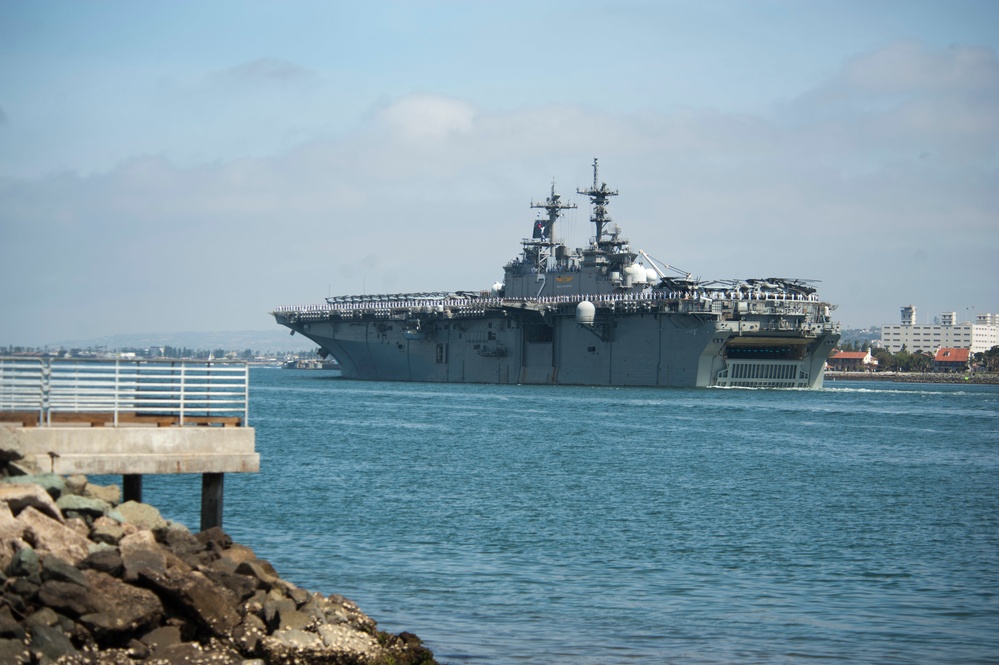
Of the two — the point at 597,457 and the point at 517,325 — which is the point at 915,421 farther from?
the point at 517,325

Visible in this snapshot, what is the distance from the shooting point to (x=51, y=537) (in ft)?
30.5

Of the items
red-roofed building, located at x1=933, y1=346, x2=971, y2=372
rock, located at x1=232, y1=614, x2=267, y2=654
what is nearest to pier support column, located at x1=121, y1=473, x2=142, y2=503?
rock, located at x1=232, y1=614, x2=267, y2=654

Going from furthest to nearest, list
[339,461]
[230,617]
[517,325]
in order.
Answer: [517,325]
[339,461]
[230,617]

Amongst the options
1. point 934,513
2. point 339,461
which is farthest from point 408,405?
point 934,513

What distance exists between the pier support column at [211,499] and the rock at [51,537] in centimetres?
258

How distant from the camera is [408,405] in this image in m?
49.2

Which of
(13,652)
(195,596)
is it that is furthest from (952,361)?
(13,652)

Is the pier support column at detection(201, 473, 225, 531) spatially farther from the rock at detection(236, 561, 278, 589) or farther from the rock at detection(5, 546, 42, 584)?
the rock at detection(5, 546, 42, 584)

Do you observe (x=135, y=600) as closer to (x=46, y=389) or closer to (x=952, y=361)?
(x=46, y=389)

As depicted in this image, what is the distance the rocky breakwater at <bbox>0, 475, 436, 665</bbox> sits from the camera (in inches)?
345

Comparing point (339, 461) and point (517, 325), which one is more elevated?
point (517, 325)

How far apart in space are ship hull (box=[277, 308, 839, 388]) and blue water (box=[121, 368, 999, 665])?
21969mm

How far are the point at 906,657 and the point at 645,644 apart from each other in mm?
2388

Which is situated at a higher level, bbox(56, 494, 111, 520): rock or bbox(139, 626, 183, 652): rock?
bbox(56, 494, 111, 520): rock
